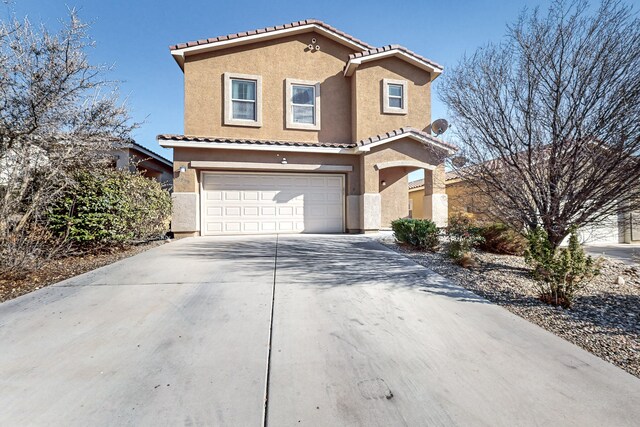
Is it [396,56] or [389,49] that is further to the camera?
[396,56]

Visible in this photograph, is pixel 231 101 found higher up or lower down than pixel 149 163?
higher up

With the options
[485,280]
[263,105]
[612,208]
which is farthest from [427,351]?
[263,105]

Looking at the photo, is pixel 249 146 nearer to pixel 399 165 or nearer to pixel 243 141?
pixel 243 141

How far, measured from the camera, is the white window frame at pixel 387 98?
1109 cm

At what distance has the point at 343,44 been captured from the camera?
11.5 metres

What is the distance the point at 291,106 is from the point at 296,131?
1030 mm

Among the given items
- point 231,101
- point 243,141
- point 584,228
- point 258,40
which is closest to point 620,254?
point 584,228

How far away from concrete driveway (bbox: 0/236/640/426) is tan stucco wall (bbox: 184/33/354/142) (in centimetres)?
779

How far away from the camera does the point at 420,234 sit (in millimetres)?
6922

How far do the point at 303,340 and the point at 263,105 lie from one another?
391 inches

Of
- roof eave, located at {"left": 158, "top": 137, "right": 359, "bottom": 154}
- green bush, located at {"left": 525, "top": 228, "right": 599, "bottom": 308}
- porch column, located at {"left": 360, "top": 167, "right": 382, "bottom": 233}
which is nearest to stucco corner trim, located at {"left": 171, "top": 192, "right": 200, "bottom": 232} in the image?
roof eave, located at {"left": 158, "top": 137, "right": 359, "bottom": 154}

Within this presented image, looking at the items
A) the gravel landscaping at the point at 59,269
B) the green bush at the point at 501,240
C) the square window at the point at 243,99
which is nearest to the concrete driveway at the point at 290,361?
the gravel landscaping at the point at 59,269

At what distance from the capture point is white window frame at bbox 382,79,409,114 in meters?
11.1

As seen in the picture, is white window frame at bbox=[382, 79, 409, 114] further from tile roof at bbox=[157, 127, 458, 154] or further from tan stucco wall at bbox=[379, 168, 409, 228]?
tan stucco wall at bbox=[379, 168, 409, 228]
